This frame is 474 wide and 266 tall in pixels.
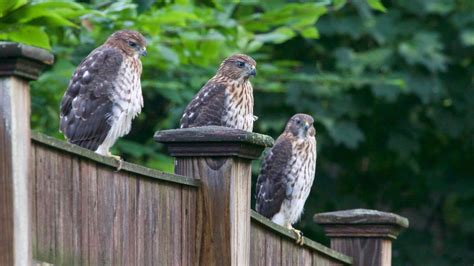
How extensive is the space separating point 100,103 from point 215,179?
1.43m

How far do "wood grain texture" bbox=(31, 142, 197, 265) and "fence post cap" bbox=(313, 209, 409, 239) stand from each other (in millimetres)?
1492

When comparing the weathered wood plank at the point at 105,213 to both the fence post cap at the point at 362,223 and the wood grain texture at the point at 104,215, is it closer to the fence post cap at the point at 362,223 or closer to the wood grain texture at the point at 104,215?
the wood grain texture at the point at 104,215

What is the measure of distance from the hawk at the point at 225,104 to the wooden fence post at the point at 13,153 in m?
3.65

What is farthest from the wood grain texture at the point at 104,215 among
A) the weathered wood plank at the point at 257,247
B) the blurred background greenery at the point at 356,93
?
the blurred background greenery at the point at 356,93

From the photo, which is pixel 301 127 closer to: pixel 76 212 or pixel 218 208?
pixel 218 208

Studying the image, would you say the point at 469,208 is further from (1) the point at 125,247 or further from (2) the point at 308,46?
(1) the point at 125,247

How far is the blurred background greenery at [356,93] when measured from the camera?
9156 mm

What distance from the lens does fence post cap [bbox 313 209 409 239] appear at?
6.00 meters

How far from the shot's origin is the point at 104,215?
160 inches

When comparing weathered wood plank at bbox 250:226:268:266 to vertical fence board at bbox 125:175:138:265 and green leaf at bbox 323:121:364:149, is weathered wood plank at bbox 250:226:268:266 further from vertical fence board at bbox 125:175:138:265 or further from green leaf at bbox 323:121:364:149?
green leaf at bbox 323:121:364:149

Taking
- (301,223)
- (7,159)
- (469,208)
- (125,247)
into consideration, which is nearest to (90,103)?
(125,247)

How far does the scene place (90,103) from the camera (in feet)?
19.5

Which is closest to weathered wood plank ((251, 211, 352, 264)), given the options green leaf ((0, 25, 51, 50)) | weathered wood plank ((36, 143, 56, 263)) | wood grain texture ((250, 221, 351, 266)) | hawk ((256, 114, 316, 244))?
wood grain texture ((250, 221, 351, 266))

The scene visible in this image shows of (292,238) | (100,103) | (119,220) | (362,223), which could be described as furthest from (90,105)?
(119,220)
